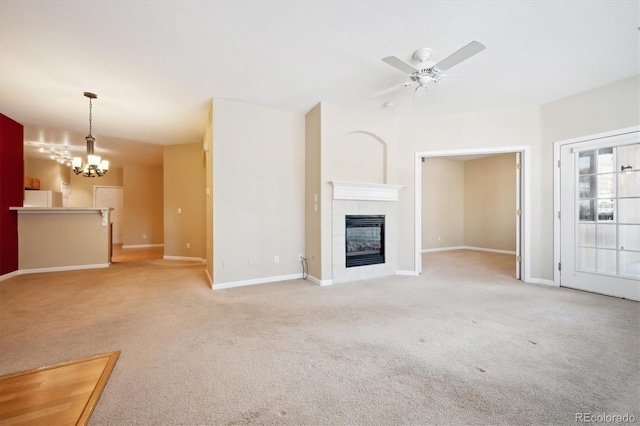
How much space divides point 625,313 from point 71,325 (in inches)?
226

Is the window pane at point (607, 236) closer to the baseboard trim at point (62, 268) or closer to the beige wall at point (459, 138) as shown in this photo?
the beige wall at point (459, 138)

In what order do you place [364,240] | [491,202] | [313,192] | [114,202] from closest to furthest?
[313,192], [364,240], [491,202], [114,202]

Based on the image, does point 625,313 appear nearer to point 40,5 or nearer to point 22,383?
point 22,383

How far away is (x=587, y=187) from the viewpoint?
3.84 meters

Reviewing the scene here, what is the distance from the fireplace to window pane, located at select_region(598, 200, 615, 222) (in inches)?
115

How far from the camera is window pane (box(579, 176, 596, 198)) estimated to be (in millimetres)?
3781

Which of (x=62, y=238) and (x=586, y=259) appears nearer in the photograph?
(x=586, y=259)

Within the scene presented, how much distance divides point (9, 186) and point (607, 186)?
30.5 feet

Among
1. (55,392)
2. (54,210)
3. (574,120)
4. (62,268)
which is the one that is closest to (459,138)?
(574,120)

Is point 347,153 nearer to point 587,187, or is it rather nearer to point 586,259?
point 587,187

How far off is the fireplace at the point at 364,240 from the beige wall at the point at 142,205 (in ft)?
25.4

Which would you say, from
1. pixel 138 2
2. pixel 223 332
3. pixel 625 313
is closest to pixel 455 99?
pixel 625 313

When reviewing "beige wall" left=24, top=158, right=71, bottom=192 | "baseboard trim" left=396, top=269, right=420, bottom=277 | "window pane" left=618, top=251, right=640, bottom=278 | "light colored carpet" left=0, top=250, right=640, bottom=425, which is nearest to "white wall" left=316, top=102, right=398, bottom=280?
"light colored carpet" left=0, top=250, right=640, bottom=425

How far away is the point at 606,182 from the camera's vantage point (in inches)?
144
